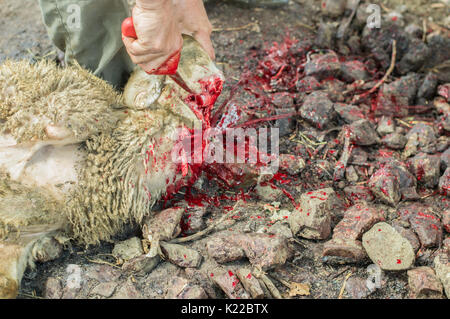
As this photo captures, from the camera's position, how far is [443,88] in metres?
3.12

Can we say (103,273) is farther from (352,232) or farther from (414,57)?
(414,57)

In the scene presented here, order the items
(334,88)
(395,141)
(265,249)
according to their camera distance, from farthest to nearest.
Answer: (334,88) → (395,141) → (265,249)

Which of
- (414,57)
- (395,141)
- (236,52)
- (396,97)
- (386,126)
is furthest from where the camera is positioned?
(236,52)

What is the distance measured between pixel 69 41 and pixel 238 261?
1.64m

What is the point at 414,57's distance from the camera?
3.32m

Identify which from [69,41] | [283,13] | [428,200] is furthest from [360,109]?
[69,41]

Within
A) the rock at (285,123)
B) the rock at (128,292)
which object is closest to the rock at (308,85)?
the rock at (285,123)

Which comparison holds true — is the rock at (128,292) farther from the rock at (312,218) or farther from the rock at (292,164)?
the rock at (292,164)

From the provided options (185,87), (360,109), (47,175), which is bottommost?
(360,109)

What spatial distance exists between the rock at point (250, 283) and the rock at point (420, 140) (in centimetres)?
134

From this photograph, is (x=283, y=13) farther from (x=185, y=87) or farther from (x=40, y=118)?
(x=40, y=118)

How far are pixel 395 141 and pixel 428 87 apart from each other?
0.61 metres

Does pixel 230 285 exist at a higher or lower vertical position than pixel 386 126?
lower

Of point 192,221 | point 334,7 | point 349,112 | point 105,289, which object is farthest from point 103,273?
point 334,7
